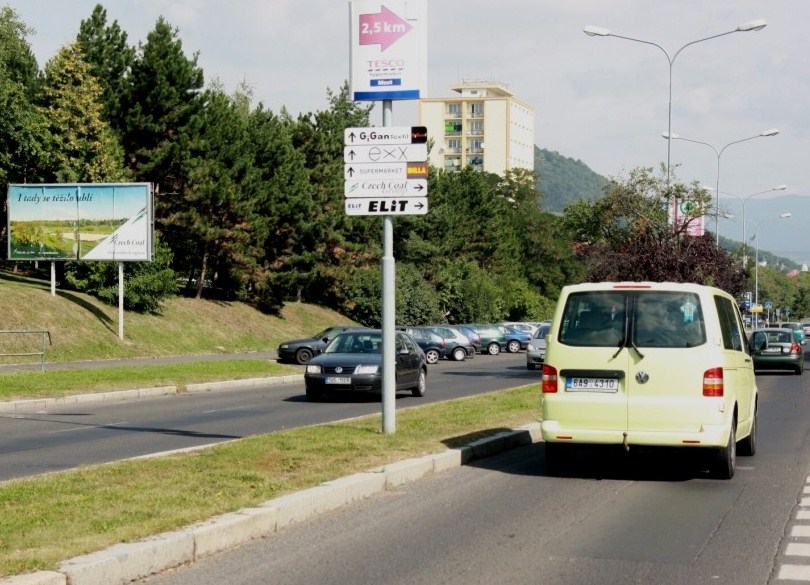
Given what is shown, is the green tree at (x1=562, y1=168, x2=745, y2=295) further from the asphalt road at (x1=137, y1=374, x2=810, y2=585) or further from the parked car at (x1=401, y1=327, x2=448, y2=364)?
the asphalt road at (x1=137, y1=374, x2=810, y2=585)

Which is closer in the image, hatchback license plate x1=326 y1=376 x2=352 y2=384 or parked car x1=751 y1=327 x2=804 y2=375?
hatchback license plate x1=326 y1=376 x2=352 y2=384

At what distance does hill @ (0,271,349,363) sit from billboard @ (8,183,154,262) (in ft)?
7.24

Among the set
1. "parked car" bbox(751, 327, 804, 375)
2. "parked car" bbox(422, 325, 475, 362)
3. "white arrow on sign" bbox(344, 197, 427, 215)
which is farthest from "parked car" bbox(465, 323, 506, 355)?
"white arrow on sign" bbox(344, 197, 427, 215)

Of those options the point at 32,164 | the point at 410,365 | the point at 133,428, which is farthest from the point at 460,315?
the point at 133,428

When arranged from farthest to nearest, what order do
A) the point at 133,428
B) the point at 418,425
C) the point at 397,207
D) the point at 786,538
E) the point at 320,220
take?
1. the point at 320,220
2. the point at 133,428
3. the point at 418,425
4. the point at 397,207
5. the point at 786,538

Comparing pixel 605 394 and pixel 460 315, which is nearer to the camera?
pixel 605 394

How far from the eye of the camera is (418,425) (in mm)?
16375

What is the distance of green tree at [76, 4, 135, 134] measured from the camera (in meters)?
54.9

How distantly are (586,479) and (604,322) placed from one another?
161 centimetres

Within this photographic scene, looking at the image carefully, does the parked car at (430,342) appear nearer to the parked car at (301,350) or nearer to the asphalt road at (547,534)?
the parked car at (301,350)

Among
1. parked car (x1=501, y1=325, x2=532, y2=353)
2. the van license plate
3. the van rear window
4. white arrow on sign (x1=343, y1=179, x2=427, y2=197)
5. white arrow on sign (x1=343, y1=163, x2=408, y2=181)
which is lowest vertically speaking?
parked car (x1=501, y1=325, x2=532, y2=353)

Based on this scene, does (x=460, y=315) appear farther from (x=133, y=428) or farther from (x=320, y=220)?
(x=133, y=428)

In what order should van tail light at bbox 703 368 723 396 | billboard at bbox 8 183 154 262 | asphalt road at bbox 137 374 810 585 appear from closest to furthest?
asphalt road at bbox 137 374 810 585 < van tail light at bbox 703 368 723 396 < billboard at bbox 8 183 154 262

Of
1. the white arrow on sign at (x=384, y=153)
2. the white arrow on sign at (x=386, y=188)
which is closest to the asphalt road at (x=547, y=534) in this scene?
the white arrow on sign at (x=386, y=188)
